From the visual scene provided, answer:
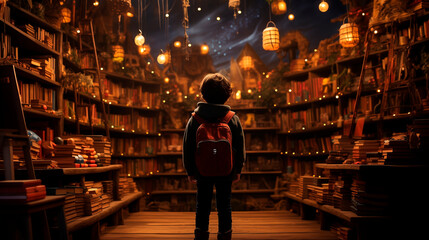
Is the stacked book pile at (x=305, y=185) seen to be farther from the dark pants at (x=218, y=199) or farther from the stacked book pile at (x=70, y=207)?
the stacked book pile at (x=70, y=207)

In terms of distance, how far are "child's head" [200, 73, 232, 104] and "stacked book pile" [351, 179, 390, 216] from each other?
1461 millimetres

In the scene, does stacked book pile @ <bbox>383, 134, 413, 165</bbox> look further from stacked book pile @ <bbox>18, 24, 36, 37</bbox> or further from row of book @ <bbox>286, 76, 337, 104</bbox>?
stacked book pile @ <bbox>18, 24, 36, 37</bbox>

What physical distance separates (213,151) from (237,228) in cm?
204

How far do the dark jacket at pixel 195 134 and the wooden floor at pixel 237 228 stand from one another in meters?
1.27

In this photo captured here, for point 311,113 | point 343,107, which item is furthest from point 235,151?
point 311,113

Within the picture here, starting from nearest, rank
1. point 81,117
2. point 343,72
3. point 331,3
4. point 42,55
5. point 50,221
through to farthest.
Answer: point 50,221 → point 42,55 → point 81,117 → point 343,72 → point 331,3

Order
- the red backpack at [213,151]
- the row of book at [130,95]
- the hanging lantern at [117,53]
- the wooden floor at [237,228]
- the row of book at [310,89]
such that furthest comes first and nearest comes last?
1. the hanging lantern at [117,53]
2. the row of book at [130,95]
3. the row of book at [310,89]
4. the wooden floor at [237,228]
5. the red backpack at [213,151]

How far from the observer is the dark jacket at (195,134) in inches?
117

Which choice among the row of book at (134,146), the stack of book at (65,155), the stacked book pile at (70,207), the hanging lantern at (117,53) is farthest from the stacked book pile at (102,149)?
the hanging lantern at (117,53)

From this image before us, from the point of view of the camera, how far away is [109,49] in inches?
299

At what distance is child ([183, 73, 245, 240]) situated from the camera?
292cm

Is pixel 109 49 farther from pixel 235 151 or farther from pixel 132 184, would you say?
pixel 235 151

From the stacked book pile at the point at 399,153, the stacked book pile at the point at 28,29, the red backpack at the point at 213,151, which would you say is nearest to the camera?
the red backpack at the point at 213,151

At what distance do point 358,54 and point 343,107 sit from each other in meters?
0.95
